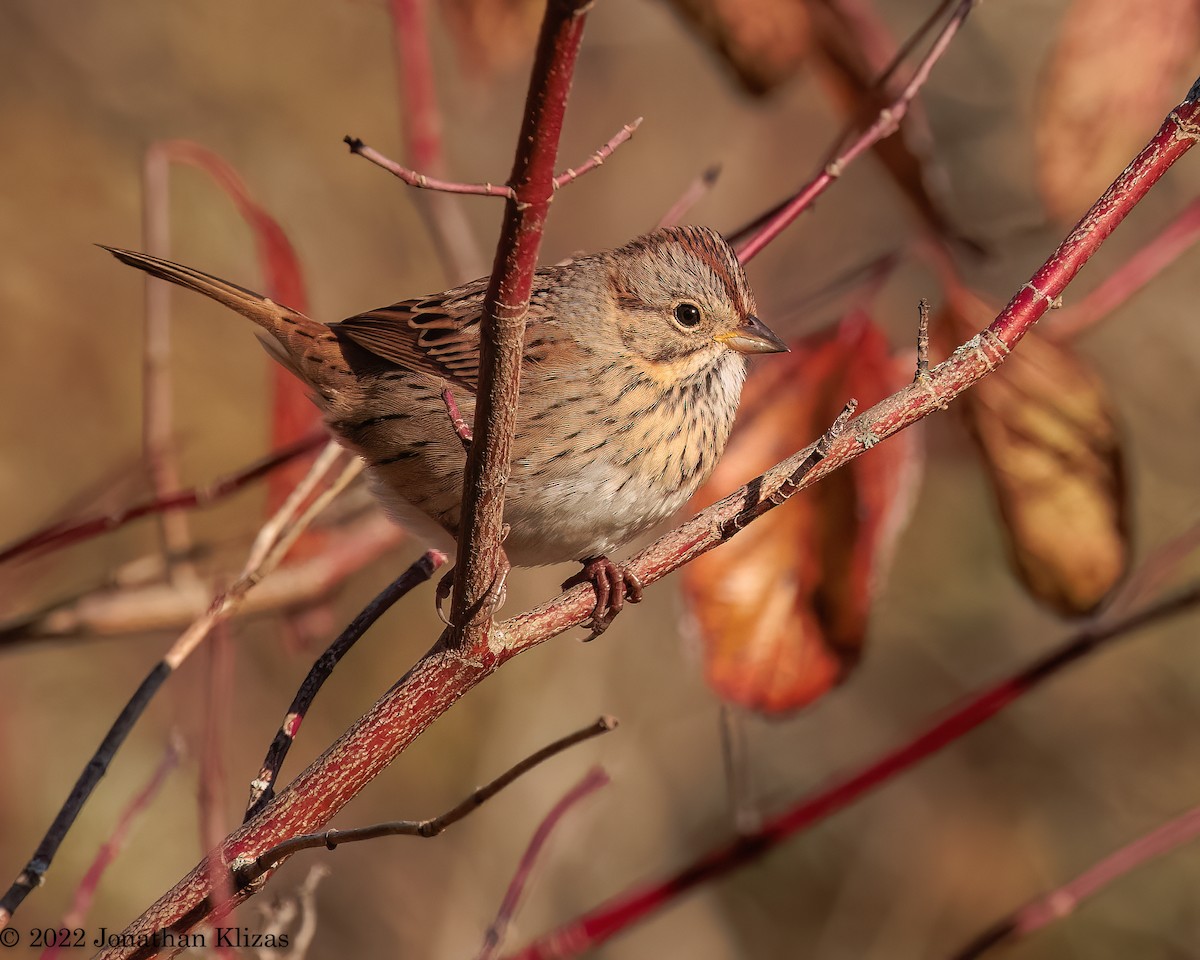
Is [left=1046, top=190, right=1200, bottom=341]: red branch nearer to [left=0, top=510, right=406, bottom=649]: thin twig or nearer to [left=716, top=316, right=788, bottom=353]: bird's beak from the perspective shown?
[left=716, top=316, right=788, bottom=353]: bird's beak

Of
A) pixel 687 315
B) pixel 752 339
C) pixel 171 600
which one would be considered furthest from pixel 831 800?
pixel 171 600

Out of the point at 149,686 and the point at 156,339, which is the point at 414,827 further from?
the point at 156,339

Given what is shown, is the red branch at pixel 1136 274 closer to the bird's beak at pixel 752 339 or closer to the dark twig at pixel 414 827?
the bird's beak at pixel 752 339

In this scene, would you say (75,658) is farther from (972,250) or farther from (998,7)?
(998,7)

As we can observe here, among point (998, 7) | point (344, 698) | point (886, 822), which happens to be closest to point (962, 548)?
point (886, 822)

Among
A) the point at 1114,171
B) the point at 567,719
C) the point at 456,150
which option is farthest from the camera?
the point at 456,150

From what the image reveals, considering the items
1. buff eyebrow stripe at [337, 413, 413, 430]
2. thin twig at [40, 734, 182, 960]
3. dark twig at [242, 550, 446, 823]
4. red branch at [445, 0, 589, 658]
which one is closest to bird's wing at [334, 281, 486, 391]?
buff eyebrow stripe at [337, 413, 413, 430]
